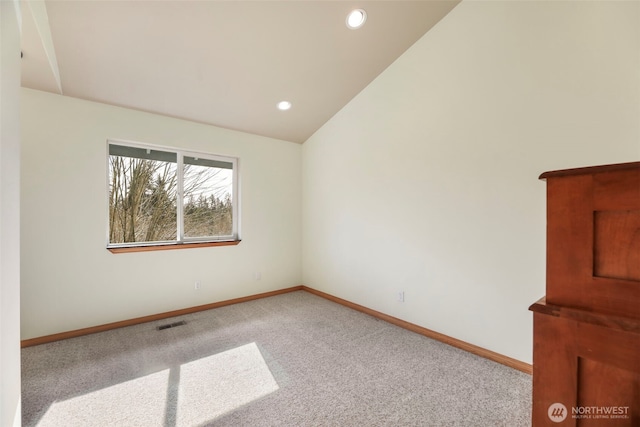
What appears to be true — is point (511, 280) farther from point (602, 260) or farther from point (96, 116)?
point (96, 116)

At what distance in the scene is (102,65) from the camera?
7.65ft

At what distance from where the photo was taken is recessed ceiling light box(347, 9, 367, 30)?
2291 millimetres

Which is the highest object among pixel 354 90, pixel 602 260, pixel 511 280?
pixel 354 90

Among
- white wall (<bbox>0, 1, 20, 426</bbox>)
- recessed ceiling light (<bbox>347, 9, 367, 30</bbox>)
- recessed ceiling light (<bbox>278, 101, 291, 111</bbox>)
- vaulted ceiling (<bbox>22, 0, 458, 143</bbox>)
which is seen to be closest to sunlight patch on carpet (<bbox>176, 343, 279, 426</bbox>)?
white wall (<bbox>0, 1, 20, 426</bbox>)

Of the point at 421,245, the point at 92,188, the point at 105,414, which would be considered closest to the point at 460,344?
the point at 421,245

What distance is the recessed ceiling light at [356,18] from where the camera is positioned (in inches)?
90.2

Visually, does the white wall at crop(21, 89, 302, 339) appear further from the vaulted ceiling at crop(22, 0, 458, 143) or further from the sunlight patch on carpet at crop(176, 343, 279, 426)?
the sunlight patch on carpet at crop(176, 343, 279, 426)

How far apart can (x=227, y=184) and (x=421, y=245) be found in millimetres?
2559

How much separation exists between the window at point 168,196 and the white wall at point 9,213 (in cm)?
169

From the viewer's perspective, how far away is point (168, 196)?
3.25m

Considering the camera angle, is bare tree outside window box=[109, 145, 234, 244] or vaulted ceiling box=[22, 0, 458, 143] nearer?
vaulted ceiling box=[22, 0, 458, 143]

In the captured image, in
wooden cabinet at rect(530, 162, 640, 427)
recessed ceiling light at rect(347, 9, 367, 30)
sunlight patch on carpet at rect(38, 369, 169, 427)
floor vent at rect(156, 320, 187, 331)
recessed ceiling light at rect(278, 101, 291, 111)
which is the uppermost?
recessed ceiling light at rect(347, 9, 367, 30)

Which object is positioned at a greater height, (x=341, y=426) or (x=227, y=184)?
(x=227, y=184)

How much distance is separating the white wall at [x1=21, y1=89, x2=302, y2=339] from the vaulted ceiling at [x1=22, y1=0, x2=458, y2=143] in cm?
22
